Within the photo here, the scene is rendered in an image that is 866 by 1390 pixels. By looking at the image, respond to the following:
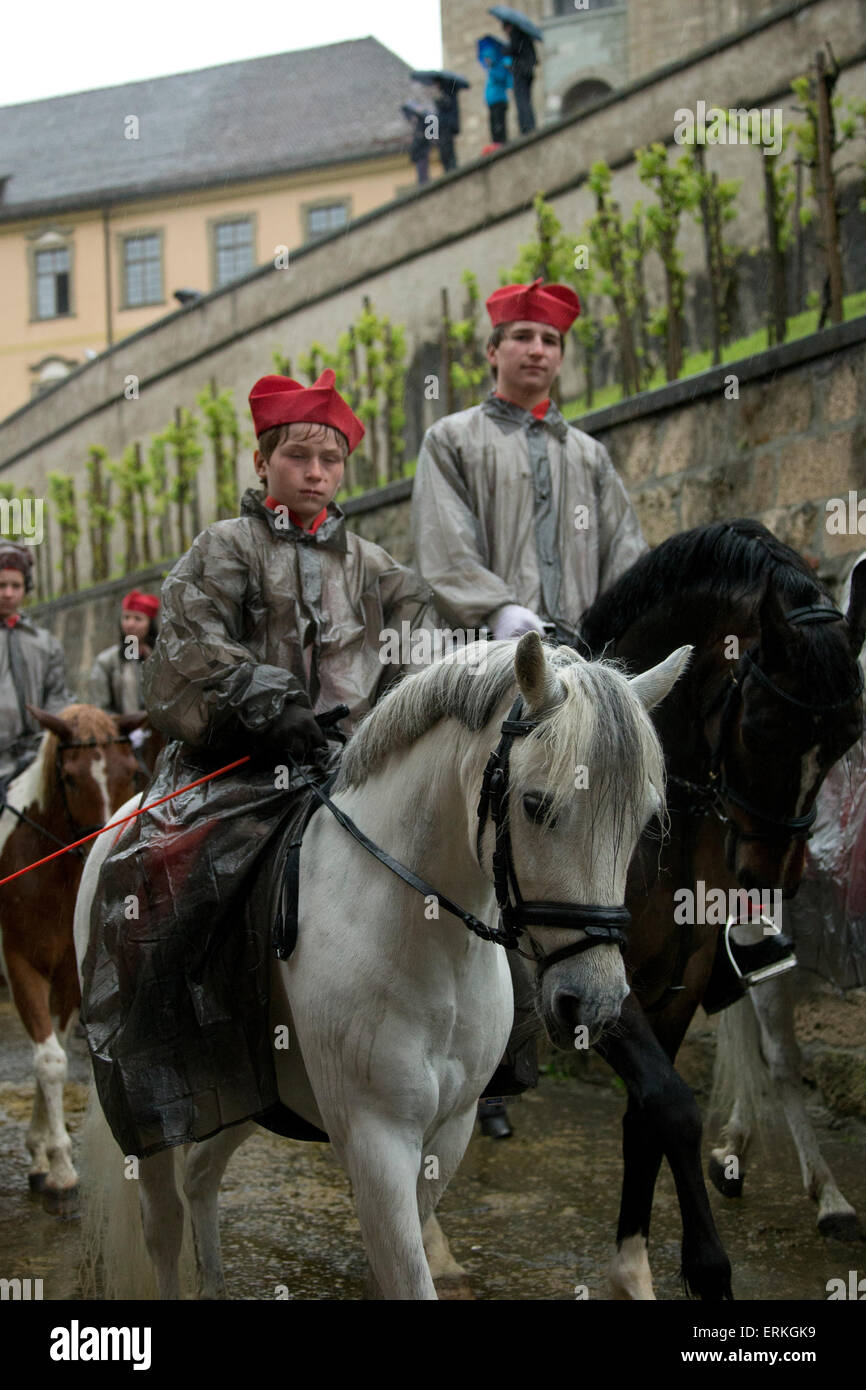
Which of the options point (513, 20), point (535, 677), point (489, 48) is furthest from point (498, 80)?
point (535, 677)

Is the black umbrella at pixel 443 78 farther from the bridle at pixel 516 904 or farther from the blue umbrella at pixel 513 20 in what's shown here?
the bridle at pixel 516 904

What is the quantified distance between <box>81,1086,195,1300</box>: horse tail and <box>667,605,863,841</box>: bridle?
1.78 meters

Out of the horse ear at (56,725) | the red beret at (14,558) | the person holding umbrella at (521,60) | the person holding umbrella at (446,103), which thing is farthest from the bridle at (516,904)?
the person holding umbrella at (446,103)

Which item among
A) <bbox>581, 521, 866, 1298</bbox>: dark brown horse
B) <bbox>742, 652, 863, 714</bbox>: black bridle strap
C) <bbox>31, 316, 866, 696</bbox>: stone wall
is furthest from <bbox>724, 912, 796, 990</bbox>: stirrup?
<bbox>31, 316, 866, 696</bbox>: stone wall

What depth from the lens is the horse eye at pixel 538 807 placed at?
2850 mm

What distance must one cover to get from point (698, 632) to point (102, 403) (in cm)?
2303

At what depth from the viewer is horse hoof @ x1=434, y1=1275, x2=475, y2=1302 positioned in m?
4.39

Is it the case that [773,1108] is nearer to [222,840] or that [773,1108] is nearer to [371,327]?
[222,840]

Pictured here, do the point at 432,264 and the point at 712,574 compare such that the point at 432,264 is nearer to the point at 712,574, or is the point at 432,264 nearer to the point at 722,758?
the point at 712,574

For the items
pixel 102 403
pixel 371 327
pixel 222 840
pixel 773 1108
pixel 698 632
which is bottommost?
pixel 773 1108

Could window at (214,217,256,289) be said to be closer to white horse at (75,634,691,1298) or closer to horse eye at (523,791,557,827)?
white horse at (75,634,691,1298)

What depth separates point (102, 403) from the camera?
26078 millimetres
